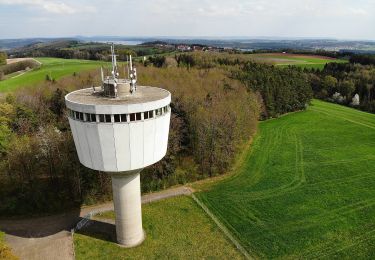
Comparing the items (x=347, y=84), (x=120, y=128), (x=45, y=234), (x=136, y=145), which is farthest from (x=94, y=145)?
(x=347, y=84)

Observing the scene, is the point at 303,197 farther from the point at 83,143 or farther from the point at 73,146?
the point at 73,146

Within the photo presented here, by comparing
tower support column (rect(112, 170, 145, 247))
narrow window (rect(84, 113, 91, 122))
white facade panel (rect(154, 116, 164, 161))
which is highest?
narrow window (rect(84, 113, 91, 122))

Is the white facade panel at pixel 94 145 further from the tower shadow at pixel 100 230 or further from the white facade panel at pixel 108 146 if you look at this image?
the tower shadow at pixel 100 230

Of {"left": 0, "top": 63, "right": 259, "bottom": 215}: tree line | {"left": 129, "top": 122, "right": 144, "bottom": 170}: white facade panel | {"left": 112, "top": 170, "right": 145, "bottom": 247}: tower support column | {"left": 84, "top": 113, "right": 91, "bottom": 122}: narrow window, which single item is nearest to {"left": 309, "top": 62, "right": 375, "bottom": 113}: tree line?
{"left": 0, "top": 63, "right": 259, "bottom": 215}: tree line

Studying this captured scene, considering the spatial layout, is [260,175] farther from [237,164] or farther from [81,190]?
[81,190]

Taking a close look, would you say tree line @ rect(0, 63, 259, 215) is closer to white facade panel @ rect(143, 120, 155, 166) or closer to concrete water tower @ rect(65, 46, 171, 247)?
concrete water tower @ rect(65, 46, 171, 247)

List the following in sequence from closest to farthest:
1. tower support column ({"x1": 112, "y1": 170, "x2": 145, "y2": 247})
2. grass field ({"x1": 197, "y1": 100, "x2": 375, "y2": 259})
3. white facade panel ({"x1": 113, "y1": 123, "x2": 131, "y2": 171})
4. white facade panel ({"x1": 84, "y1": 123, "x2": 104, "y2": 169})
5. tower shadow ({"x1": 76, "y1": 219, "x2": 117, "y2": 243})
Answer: white facade panel ({"x1": 113, "y1": 123, "x2": 131, "y2": 171}) → white facade panel ({"x1": 84, "y1": 123, "x2": 104, "y2": 169}) → tower support column ({"x1": 112, "y1": 170, "x2": 145, "y2": 247}) → grass field ({"x1": 197, "y1": 100, "x2": 375, "y2": 259}) → tower shadow ({"x1": 76, "y1": 219, "x2": 117, "y2": 243})
